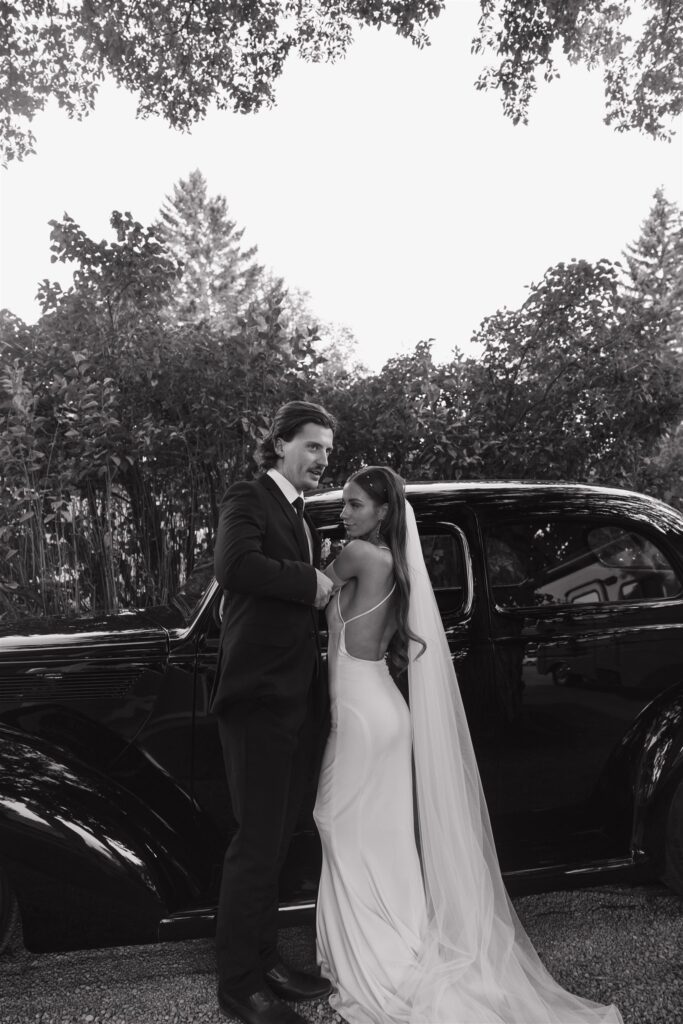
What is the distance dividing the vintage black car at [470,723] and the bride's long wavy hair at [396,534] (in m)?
0.28

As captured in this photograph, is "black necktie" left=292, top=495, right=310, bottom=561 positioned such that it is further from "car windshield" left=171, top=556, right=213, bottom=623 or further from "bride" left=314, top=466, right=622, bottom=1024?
"car windshield" left=171, top=556, right=213, bottom=623

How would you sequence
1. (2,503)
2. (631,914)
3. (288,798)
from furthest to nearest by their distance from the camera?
(2,503) < (631,914) < (288,798)

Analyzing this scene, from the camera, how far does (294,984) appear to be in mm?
2658

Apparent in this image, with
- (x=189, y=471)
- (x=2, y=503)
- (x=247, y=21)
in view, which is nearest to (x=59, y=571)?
(x=2, y=503)

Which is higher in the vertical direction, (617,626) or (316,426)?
(316,426)

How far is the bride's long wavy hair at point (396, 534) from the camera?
2.79m

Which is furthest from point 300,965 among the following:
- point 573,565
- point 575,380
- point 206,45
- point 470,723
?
point 206,45

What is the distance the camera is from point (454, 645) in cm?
300

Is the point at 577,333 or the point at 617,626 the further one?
the point at 577,333

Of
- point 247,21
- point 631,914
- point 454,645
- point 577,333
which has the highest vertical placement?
point 247,21

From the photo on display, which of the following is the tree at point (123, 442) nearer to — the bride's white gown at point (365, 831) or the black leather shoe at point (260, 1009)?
the bride's white gown at point (365, 831)

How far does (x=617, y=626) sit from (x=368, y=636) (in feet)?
3.59

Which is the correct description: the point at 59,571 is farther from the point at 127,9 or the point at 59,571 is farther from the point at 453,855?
the point at 127,9

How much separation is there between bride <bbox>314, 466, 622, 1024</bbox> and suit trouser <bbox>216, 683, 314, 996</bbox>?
29 cm
